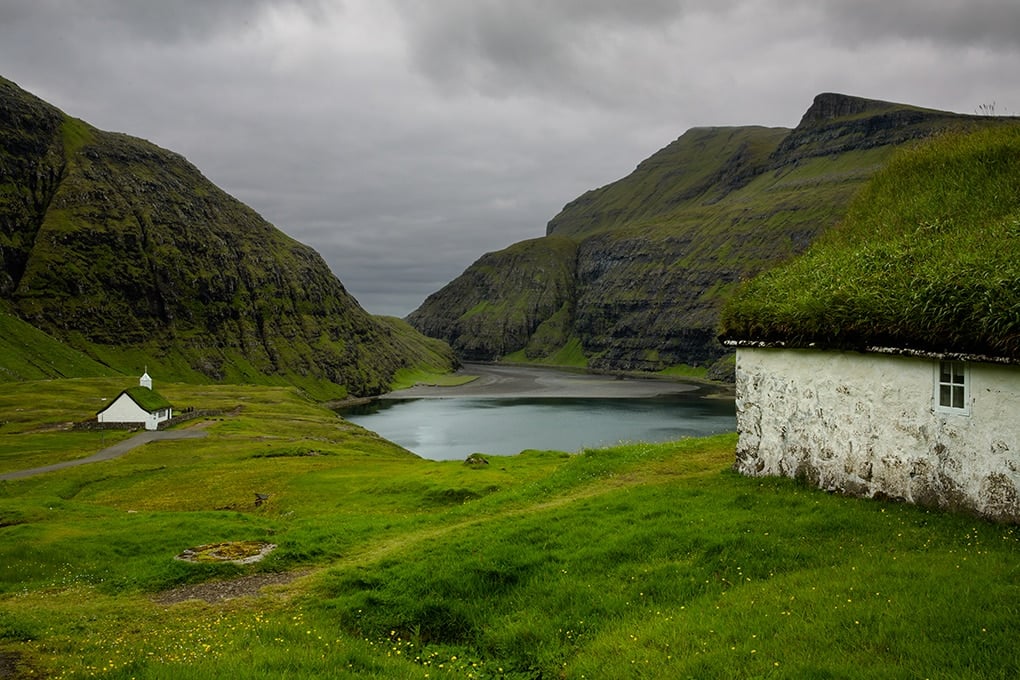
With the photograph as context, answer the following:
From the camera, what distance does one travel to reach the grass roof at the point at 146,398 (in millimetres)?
104744

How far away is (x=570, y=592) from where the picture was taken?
14.2 metres

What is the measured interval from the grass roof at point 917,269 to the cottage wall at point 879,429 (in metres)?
0.71

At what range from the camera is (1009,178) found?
2202cm

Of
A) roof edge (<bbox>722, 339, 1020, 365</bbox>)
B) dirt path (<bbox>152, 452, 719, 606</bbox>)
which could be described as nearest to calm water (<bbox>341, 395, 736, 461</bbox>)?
dirt path (<bbox>152, 452, 719, 606</bbox>)

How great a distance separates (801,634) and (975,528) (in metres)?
7.62

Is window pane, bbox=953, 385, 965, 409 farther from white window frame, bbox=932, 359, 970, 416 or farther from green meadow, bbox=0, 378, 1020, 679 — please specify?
green meadow, bbox=0, 378, 1020, 679

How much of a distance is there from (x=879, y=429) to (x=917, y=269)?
4.58 meters

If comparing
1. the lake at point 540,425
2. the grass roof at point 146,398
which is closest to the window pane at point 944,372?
the lake at point 540,425

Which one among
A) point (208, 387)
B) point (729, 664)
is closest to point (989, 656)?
point (729, 664)

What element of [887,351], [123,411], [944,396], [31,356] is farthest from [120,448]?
[31,356]

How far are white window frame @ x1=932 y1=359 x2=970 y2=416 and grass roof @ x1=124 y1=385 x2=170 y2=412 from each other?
112 metres

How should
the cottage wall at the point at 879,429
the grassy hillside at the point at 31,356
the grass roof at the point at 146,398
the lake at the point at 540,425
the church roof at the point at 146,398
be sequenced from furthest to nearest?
the grassy hillside at the point at 31,356, the lake at the point at 540,425, the grass roof at the point at 146,398, the church roof at the point at 146,398, the cottage wall at the point at 879,429

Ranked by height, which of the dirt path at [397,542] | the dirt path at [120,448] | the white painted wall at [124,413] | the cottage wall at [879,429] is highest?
the cottage wall at [879,429]

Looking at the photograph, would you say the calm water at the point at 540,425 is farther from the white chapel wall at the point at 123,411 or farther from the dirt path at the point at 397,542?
the dirt path at the point at 397,542
